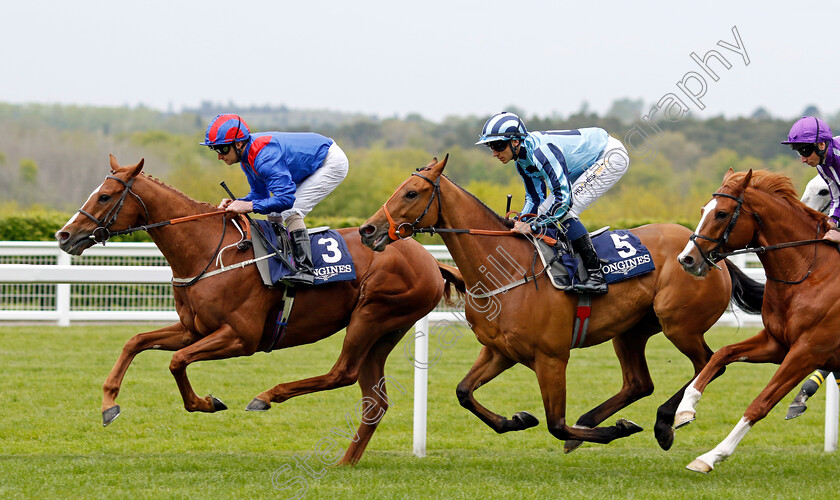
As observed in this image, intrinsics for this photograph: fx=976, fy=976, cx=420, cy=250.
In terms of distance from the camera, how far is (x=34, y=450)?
5.94 meters

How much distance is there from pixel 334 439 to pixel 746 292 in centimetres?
281

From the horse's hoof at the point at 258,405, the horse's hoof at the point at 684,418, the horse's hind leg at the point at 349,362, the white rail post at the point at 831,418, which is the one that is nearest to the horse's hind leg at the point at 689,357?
the horse's hoof at the point at 684,418

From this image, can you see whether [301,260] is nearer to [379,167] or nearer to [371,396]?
[371,396]

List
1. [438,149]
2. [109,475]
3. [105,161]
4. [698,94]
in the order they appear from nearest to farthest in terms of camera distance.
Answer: [109,475] → [698,94] → [105,161] → [438,149]

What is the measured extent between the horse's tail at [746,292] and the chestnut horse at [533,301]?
0.65ft

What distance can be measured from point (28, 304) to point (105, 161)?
1911 cm

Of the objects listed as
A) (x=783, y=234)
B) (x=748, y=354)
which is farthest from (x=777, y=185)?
(x=748, y=354)

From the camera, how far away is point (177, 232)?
17.6 ft

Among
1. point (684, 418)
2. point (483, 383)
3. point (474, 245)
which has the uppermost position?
point (474, 245)

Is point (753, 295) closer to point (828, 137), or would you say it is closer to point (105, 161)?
point (828, 137)

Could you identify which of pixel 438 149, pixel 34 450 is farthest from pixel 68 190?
pixel 34 450

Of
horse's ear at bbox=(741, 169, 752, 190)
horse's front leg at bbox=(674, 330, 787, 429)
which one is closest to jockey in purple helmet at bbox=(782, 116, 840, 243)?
horse's ear at bbox=(741, 169, 752, 190)

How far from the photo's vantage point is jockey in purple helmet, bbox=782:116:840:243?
4.95 meters

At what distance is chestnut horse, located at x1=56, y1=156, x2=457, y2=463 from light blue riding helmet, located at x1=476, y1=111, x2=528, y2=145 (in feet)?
3.30
